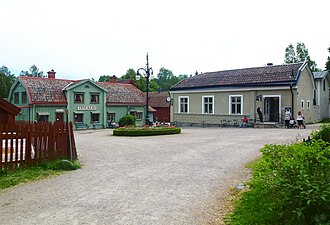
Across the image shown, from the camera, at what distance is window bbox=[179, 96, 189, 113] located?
3678 cm

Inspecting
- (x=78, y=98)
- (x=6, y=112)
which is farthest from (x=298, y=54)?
(x=6, y=112)

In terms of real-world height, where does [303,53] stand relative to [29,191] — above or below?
above

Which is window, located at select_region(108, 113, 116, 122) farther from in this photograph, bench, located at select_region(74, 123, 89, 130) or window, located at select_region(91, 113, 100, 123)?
bench, located at select_region(74, 123, 89, 130)

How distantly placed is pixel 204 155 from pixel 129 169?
364 centimetres

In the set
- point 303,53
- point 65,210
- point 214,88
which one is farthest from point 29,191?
point 303,53

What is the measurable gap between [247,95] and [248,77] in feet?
7.09

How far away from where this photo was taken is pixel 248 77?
106 ft

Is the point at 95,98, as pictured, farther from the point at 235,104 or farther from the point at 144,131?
the point at 144,131

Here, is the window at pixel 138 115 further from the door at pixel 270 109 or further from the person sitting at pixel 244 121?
the door at pixel 270 109

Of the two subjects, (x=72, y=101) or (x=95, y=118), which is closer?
(x=72, y=101)

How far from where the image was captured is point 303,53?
5841 cm

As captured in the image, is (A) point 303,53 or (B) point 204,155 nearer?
(B) point 204,155

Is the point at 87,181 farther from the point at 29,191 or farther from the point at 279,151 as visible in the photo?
the point at 279,151

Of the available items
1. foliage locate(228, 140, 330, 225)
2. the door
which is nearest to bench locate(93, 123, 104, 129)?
the door
